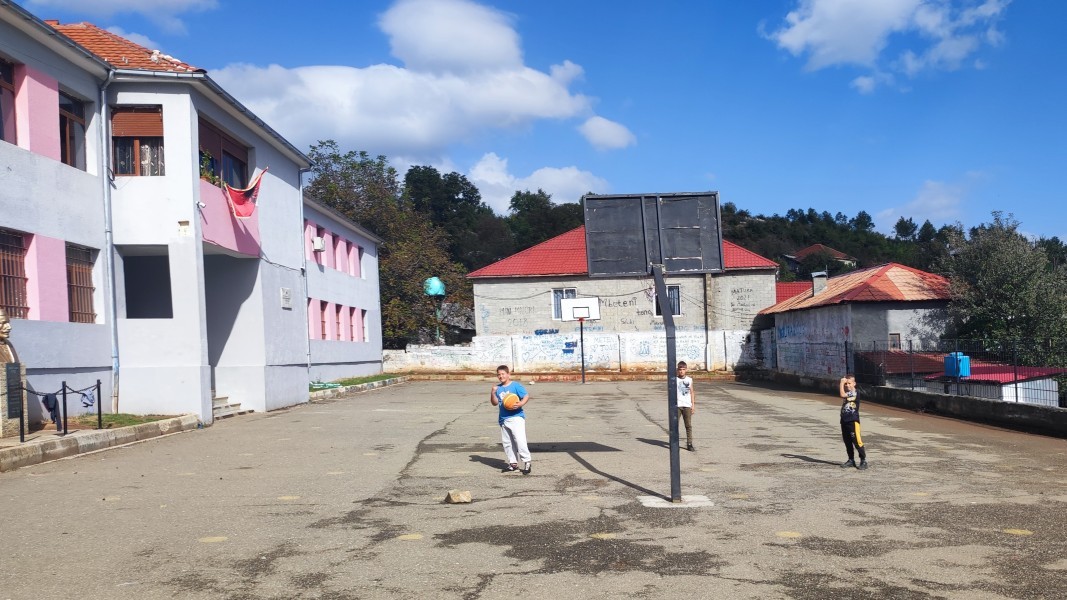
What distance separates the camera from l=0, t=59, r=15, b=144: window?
47.4 ft

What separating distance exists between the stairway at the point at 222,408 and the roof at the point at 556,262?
79.6 feet

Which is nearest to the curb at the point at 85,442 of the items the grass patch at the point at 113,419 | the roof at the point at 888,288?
the grass patch at the point at 113,419

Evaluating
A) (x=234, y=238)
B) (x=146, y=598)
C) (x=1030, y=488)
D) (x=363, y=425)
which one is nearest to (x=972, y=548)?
(x=1030, y=488)

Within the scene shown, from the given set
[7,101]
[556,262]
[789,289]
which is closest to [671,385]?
[7,101]

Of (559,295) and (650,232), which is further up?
(559,295)

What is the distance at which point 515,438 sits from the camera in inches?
433

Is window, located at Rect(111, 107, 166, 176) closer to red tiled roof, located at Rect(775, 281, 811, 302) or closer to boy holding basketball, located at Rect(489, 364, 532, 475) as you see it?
boy holding basketball, located at Rect(489, 364, 532, 475)

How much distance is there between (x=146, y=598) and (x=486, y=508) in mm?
3707

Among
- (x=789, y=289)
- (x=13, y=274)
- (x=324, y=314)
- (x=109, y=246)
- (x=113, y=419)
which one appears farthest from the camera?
(x=789, y=289)

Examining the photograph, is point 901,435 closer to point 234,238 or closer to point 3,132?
point 234,238

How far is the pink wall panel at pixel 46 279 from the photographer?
14.7 metres

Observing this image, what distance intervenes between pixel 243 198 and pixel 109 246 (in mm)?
3726

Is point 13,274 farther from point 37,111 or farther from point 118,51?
point 118,51

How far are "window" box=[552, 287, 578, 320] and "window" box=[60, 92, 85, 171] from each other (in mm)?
28819
